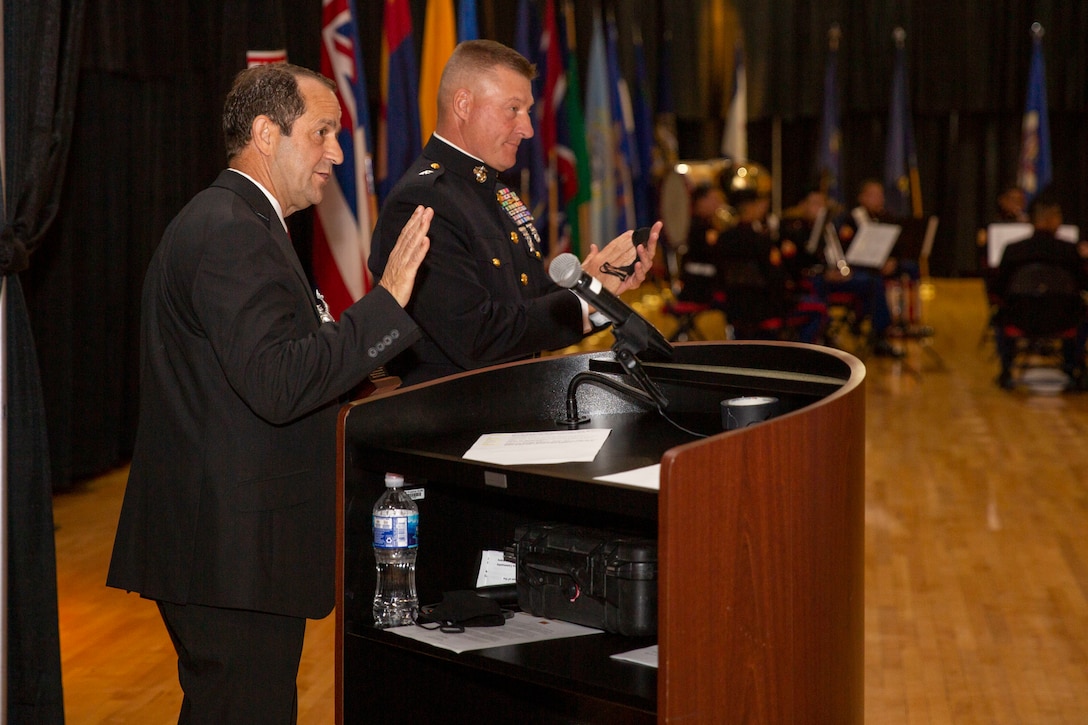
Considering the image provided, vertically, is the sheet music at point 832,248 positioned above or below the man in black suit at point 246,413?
below

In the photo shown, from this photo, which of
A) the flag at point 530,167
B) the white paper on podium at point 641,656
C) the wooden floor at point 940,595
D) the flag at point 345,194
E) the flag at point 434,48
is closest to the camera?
the white paper on podium at point 641,656

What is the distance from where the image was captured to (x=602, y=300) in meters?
1.77

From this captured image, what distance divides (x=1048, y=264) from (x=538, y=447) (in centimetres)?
753

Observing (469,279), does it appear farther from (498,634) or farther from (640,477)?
(640,477)

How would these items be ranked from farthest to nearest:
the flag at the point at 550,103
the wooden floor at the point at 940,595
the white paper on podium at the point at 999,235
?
1. the white paper on podium at the point at 999,235
2. the flag at the point at 550,103
3. the wooden floor at the point at 940,595

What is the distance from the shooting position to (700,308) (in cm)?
959

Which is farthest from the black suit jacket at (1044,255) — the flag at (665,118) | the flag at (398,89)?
the flag at (665,118)

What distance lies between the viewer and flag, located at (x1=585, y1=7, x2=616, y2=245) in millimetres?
11195

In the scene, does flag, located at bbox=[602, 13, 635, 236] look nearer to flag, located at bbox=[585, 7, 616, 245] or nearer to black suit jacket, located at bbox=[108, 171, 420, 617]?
flag, located at bbox=[585, 7, 616, 245]

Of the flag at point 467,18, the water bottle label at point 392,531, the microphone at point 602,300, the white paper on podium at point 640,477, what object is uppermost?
the flag at point 467,18

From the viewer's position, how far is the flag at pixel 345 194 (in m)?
5.28

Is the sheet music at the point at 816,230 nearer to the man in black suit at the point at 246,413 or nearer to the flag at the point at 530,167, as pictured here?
the flag at the point at 530,167

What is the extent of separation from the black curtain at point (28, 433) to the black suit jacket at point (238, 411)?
37.6 inches

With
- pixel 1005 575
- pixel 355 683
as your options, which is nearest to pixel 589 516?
pixel 355 683
